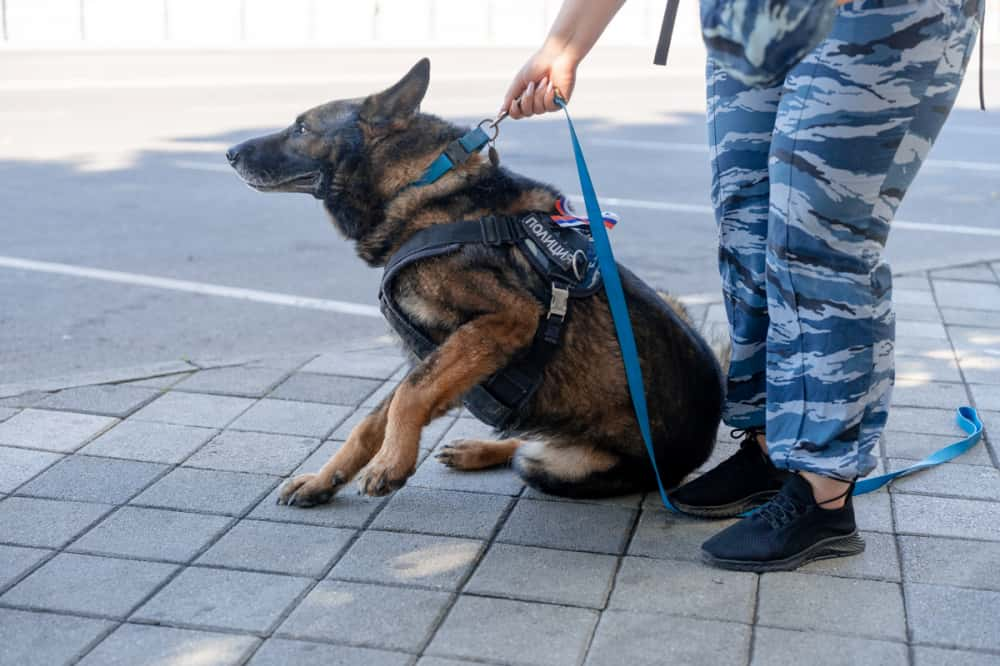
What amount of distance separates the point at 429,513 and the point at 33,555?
107 centimetres

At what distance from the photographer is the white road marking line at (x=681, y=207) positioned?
27.0ft

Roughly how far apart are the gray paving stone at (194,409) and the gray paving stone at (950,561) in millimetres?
2317

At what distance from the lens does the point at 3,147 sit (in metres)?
10.5

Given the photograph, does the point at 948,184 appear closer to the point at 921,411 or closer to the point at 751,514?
the point at 921,411

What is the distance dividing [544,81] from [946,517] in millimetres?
1680

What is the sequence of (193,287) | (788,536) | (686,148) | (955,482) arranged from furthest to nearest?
1. (686,148)
2. (193,287)
3. (955,482)
4. (788,536)

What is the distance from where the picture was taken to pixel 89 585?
9.73 ft

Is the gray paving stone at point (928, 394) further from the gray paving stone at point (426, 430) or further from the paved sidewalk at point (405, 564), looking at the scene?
the gray paving stone at point (426, 430)

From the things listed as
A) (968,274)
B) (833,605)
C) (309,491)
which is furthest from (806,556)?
(968,274)

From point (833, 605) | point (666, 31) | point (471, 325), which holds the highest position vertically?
point (666, 31)

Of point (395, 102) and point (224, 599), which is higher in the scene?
point (395, 102)

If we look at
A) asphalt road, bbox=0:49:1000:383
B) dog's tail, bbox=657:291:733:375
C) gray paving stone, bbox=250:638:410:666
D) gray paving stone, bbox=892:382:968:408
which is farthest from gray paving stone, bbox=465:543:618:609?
asphalt road, bbox=0:49:1000:383

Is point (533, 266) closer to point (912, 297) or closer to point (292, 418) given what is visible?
point (292, 418)

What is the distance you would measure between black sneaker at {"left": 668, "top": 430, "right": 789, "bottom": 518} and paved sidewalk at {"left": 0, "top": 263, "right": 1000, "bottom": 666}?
→ 0.24 ft
